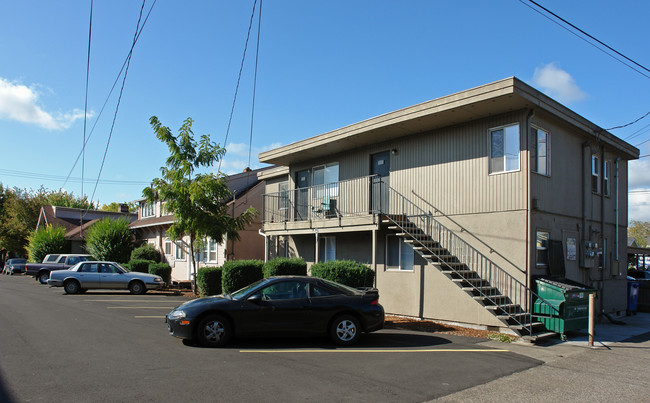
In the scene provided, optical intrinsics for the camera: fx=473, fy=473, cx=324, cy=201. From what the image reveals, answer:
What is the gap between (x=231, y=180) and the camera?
84.6 ft

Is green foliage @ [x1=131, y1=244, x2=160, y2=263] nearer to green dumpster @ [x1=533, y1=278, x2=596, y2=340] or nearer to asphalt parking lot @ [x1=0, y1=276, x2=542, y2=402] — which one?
asphalt parking lot @ [x1=0, y1=276, x2=542, y2=402]

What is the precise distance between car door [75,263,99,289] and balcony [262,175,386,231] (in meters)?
8.39

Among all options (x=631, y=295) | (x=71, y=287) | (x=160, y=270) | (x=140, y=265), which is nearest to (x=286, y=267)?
(x=631, y=295)

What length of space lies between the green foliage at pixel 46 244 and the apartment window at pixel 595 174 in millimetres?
39178

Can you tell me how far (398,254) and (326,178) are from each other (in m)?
4.84

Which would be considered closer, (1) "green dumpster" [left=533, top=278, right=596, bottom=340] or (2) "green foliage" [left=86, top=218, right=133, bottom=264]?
(1) "green dumpster" [left=533, top=278, right=596, bottom=340]

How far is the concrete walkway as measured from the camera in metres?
6.34

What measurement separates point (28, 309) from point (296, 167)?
34.5 feet

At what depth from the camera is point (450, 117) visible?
42.3 feet

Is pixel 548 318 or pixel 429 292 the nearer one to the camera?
pixel 548 318

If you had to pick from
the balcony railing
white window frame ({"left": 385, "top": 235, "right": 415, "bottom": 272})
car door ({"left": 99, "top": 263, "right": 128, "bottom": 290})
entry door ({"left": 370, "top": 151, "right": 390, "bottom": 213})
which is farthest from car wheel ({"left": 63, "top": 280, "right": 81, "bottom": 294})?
white window frame ({"left": 385, "top": 235, "right": 415, "bottom": 272})

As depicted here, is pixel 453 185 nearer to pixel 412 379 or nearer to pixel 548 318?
pixel 548 318

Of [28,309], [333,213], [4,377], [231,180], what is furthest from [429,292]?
[231,180]

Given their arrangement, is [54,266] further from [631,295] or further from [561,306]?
[631,295]
